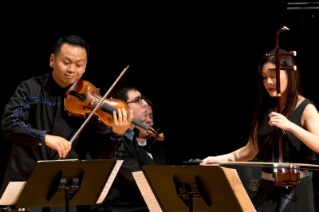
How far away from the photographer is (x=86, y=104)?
9.20 ft

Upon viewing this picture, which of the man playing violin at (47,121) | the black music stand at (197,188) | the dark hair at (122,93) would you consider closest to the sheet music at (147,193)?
the black music stand at (197,188)

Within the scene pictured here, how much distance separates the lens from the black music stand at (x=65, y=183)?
7.26 feet

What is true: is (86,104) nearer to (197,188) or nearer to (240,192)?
(197,188)

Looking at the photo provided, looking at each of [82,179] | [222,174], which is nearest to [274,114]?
[222,174]

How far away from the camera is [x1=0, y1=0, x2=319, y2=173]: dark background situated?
3879mm

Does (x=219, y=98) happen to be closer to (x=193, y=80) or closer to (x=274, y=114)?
(x=193, y=80)

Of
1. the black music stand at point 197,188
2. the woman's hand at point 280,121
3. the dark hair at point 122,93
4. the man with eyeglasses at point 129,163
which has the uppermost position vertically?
the woman's hand at point 280,121

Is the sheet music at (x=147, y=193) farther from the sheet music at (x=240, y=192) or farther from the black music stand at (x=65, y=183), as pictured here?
the sheet music at (x=240, y=192)

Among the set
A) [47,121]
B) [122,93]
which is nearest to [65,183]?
[47,121]

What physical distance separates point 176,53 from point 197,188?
93.1 inches

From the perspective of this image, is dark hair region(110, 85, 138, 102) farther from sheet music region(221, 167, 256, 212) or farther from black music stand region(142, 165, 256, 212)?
sheet music region(221, 167, 256, 212)

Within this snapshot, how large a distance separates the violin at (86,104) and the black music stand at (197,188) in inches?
25.7

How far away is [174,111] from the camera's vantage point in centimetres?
456

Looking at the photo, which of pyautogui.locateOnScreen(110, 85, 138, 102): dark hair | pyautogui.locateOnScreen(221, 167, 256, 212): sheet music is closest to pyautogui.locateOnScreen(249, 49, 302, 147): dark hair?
pyautogui.locateOnScreen(221, 167, 256, 212): sheet music
